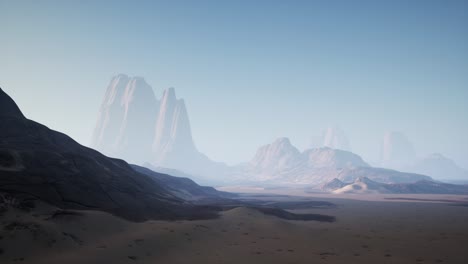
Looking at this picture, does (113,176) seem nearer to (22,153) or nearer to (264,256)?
(22,153)

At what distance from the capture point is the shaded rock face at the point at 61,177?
3067 cm

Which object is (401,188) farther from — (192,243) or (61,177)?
(61,177)

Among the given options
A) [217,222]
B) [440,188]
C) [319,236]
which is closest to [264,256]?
[319,236]

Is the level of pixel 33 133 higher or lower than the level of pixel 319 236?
higher

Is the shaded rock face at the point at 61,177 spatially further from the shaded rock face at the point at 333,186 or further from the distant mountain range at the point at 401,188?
the shaded rock face at the point at 333,186

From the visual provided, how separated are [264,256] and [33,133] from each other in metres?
44.8

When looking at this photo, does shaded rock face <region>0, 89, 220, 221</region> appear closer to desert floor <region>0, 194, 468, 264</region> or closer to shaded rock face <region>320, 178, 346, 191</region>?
desert floor <region>0, 194, 468, 264</region>

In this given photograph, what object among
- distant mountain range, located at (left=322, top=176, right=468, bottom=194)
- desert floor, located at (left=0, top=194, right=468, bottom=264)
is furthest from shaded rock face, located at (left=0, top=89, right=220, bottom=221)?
distant mountain range, located at (left=322, top=176, right=468, bottom=194)

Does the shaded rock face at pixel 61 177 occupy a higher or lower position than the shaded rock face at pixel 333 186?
higher

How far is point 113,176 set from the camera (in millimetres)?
48156

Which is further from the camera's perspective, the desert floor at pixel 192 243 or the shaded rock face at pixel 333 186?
the shaded rock face at pixel 333 186

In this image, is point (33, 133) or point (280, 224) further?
point (33, 133)

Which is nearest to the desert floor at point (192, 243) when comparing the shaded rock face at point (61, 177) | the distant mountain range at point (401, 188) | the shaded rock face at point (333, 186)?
the shaded rock face at point (61, 177)

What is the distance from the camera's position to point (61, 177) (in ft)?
117
